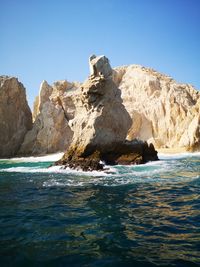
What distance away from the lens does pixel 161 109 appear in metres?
74.3

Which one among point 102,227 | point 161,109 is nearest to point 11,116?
point 161,109

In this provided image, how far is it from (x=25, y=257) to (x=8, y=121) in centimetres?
6043

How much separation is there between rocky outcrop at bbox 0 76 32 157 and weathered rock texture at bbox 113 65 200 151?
87.4 feet

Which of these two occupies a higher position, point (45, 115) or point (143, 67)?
point (143, 67)

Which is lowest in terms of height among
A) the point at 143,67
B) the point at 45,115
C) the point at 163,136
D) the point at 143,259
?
the point at 143,259

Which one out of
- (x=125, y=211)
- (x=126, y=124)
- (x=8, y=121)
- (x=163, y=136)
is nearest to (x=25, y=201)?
(x=125, y=211)

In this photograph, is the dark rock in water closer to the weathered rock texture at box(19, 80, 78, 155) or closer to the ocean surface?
the ocean surface

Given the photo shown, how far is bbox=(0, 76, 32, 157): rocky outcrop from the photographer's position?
62719 millimetres

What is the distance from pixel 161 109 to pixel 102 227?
6771cm

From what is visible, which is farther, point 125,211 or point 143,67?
point 143,67

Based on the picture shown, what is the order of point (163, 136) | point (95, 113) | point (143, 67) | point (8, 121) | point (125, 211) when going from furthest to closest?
point (143, 67), point (163, 136), point (8, 121), point (95, 113), point (125, 211)

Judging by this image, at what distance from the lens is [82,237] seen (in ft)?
26.4

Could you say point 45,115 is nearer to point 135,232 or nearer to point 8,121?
point 8,121

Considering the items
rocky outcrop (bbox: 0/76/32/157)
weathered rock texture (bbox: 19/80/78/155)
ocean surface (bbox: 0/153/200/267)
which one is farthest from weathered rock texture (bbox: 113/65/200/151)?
ocean surface (bbox: 0/153/200/267)
